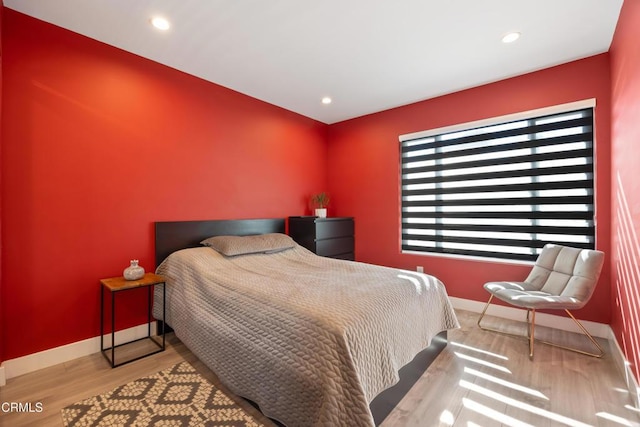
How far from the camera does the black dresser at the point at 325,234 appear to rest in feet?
11.8

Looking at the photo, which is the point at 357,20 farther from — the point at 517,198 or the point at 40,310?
the point at 40,310

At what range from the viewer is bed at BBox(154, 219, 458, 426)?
129 cm

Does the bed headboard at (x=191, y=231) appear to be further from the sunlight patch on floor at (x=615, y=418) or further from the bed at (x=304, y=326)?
the sunlight patch on floor at (x=615, y=418)

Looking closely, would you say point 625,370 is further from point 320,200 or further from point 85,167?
point 85,167

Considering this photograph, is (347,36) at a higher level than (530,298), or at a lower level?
higher

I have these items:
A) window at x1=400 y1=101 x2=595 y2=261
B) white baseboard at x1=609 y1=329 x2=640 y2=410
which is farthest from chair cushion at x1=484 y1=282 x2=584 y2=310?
window at x1=400 y1=101 x2=595 y2=261

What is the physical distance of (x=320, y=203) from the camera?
4.20m

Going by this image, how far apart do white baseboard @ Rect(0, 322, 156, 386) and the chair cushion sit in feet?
10.6

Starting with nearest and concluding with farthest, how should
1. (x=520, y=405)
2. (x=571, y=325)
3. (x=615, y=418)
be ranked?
(x=615, y=418) < (x=520, y=405) < (x=571, y=325)

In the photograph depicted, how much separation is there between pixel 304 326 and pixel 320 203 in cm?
286

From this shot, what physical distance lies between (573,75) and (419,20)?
1.72 metres

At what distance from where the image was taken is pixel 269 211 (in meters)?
3.69

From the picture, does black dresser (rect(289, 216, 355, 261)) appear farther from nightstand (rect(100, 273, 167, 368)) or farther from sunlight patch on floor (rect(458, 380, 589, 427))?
sunlight patch on floor (rect(458, 380, 589, 427))

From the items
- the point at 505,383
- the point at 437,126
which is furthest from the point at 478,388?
the point at 437,126
